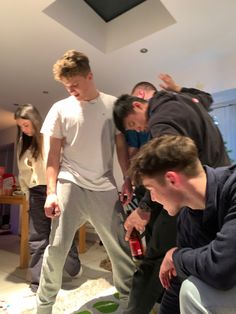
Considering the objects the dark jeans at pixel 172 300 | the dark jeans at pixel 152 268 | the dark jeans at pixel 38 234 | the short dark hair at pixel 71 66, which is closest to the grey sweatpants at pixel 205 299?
the dark jeans at pixel 172 300

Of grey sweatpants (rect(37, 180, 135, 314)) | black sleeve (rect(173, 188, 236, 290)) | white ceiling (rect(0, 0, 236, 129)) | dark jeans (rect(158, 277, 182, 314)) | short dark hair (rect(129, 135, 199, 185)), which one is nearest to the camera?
black sleeve (rect(173, 188, 236, 290))

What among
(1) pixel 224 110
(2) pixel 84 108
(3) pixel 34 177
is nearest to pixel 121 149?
(2) pixel 84 108

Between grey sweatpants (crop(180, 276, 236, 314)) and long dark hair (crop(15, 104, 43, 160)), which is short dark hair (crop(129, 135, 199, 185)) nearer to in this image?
grey sweatpants (crop(180, 276, 236, 314))

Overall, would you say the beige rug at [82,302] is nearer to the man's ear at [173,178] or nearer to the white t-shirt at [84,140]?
the white t-shirt at [84,140]

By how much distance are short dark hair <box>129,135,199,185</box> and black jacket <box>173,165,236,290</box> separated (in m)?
0.05

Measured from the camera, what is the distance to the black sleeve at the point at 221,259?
0.53 meters

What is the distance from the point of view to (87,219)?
115 centimetres

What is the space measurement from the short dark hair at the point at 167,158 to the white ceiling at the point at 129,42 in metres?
1.25

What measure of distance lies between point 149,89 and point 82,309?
1.07 m

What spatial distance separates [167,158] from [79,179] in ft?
1.91

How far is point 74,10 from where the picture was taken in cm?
184

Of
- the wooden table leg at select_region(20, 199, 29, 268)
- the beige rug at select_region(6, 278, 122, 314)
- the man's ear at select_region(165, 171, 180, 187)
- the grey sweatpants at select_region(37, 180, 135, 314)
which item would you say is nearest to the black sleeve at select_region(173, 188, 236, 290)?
the man's ear at select_region(165, 171, 180, 187)

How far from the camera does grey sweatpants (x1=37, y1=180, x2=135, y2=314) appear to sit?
3.53ft

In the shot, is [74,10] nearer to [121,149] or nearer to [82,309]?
[121,149]
